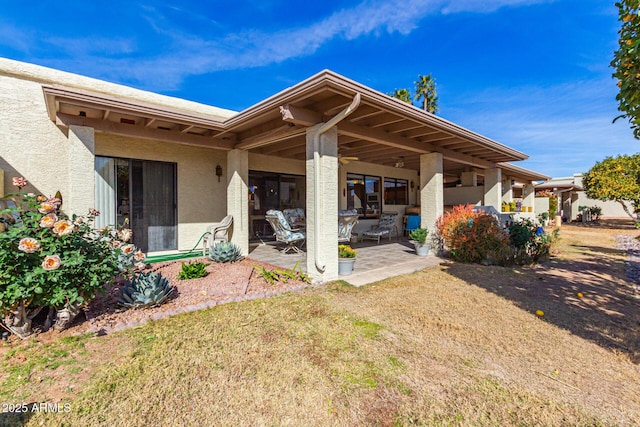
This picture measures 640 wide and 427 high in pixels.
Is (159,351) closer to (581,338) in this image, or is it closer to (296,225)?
(581,338)

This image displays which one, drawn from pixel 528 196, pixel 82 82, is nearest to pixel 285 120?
pixel 82 82

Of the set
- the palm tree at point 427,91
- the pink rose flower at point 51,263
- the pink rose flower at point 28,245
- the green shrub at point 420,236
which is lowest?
the green shrub at point 420,236

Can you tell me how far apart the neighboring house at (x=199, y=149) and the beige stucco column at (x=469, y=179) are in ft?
7.74

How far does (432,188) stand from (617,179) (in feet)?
49.8

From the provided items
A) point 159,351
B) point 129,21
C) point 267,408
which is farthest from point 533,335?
point 129,21

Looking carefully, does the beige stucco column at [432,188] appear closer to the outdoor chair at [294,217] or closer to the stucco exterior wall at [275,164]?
the outdoor chair at [294,217]

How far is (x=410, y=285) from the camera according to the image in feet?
16.0

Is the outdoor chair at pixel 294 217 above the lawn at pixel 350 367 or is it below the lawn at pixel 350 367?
above

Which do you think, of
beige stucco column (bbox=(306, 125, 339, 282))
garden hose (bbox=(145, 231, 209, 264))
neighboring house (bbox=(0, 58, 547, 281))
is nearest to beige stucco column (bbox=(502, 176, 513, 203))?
neighboring house (bbox=(0, 58, 547, 281))

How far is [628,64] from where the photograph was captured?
97.1 inches

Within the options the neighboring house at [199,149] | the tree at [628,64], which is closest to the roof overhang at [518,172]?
the neighboring house at [199,149]

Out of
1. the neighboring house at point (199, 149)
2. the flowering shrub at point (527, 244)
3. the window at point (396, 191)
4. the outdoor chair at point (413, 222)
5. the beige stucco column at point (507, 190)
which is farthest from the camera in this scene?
the beige stucco column at point (507, 190)

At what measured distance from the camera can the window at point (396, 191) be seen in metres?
12.2

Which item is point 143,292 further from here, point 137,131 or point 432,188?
point 432,188
